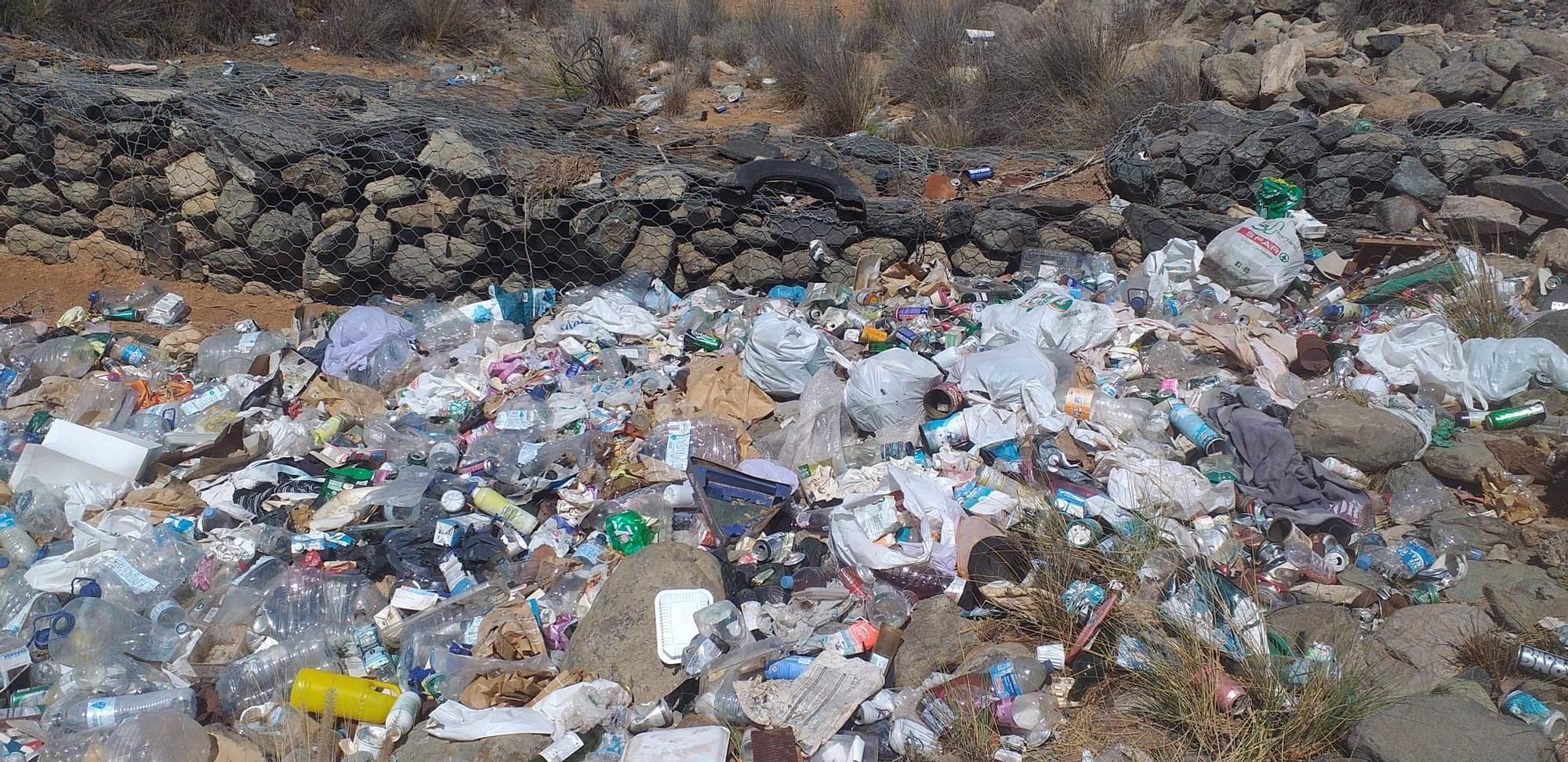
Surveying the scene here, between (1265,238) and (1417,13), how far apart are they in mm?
5900

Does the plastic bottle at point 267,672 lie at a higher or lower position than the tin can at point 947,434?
lower

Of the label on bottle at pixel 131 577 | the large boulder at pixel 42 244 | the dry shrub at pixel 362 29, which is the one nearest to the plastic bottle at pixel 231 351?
the label on bottle at pixel 131 577

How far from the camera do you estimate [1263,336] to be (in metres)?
4.20

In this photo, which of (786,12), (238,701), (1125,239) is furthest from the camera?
(786,12)

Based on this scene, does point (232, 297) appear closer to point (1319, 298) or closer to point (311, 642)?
point (311, 642)

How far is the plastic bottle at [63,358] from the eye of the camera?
4.68 m

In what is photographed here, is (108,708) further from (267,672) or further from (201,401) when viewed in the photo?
(201,401)

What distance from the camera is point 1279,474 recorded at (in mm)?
3363

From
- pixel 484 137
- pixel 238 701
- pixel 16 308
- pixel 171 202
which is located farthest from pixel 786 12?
pixel 238 701

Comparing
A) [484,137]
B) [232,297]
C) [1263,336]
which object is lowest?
[232,297]

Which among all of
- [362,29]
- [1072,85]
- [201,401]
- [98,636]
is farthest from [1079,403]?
[362,29]

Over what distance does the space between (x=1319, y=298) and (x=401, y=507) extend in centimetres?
443

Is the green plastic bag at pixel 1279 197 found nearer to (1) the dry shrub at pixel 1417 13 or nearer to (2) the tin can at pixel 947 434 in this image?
(2) the tin can at pixel 947 434

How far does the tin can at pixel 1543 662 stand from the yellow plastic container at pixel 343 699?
310cm
